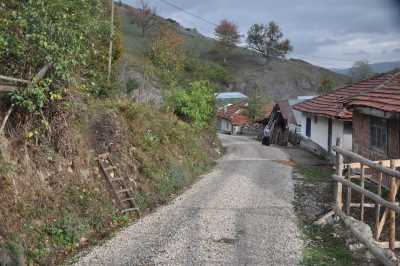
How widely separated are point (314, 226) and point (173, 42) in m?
35.7

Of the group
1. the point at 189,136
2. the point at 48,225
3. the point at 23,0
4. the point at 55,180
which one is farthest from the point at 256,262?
the point at 189,136

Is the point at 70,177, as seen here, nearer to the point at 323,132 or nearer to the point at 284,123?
the point at 323,132

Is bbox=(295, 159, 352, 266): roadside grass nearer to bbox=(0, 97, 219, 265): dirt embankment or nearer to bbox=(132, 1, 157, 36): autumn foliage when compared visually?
bbox=(0, 97, 219, 265): dirt embankment

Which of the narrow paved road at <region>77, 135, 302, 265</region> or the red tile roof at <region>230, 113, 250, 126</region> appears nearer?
the narrow paved road at <region>77, 135, 302, 265</region>

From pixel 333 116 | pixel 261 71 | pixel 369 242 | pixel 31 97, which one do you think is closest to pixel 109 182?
pixel 31 97

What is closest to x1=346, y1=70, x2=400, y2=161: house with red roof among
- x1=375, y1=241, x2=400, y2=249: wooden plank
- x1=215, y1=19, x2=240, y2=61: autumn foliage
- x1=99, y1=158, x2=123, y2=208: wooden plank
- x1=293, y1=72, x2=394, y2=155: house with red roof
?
x1=293, y1=72, x2=394, y2=155: house with red roof

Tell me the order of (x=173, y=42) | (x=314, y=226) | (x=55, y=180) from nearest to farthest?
(x=55, y=180) < (x=314, y=226) < (x=173, y=42)

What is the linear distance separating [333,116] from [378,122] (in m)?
5.84

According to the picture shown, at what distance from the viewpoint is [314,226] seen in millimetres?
10648

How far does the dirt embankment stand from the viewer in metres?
8.36

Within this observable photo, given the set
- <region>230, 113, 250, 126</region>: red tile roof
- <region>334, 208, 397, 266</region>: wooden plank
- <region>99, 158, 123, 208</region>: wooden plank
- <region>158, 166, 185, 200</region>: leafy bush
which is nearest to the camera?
<region>334, 208, 397, 266</region>: wooden plank

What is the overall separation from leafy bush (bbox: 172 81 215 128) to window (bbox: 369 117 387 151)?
440 inches

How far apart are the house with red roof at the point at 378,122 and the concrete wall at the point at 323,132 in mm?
3907

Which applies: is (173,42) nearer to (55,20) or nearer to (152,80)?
(152,80)
